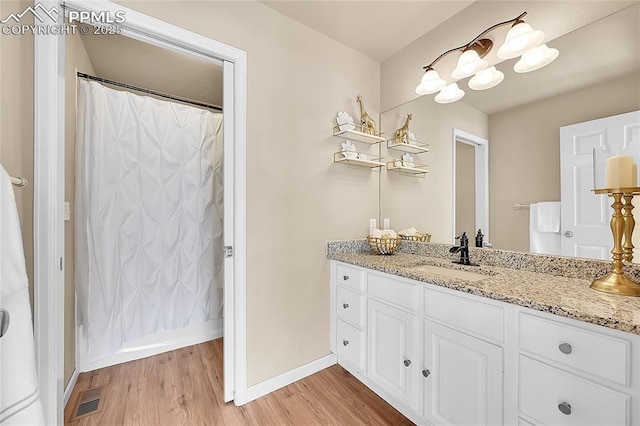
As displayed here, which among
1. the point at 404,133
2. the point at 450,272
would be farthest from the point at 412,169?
the point at 450,272

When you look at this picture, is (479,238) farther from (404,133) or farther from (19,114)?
(19,114)

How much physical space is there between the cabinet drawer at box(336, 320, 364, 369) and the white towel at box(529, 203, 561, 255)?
1.15 m

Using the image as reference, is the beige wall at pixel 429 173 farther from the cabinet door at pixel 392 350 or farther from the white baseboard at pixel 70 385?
the white baseboard at pixel 70 385

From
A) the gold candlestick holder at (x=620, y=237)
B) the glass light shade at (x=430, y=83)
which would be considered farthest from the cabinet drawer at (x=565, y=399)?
the glass light shade at (x=430, y=83)

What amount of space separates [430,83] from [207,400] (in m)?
2.62

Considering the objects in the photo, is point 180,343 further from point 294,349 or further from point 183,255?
point 294,349

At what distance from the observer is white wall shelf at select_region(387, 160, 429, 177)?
2105 millimetres

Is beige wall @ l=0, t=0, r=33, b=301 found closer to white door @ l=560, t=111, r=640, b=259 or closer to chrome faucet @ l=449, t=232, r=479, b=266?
chrome faucet @ l=449, t=232, r=479, b=266

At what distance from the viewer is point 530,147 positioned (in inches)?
59.3

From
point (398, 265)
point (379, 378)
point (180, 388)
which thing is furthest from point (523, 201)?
point (180, 388)

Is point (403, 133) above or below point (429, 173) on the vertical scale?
above

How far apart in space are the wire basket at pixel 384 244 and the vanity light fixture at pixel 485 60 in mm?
1080

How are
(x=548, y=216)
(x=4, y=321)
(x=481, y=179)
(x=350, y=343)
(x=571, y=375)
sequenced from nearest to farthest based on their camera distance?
(x=4, y=321)
(x=571, y=375)
(x=548, y=216)
(x=481, y=179)
(x=350, y=343)

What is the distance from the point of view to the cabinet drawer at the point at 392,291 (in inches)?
56.6
